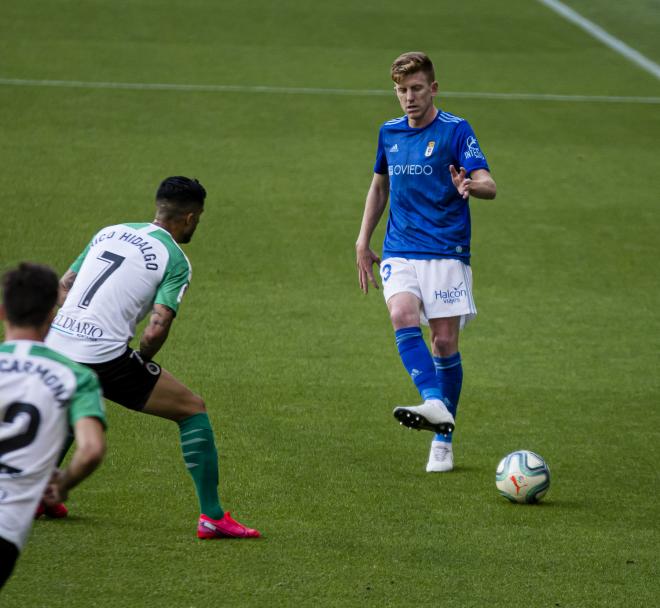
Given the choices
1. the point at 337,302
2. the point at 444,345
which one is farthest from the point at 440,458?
the point at 337,302

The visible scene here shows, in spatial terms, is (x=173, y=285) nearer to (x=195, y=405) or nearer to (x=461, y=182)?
(x=195, y=405)

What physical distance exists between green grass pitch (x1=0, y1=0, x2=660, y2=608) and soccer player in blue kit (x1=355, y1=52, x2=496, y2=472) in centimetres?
92

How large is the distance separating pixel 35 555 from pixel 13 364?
2.22 metres

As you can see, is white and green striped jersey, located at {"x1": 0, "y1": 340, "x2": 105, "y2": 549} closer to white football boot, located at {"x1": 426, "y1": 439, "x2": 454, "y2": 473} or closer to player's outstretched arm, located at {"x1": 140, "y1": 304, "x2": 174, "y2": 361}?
player's outstretched arm, located at {"x1": 140, "y1": 304, "x2": 174, "y2": 361}

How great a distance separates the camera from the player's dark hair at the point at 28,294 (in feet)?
12.8

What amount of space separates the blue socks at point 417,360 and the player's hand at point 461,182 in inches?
33.7

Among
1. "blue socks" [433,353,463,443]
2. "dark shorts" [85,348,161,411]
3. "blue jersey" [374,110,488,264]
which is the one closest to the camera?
"dark shorts" [85,348,161,411]

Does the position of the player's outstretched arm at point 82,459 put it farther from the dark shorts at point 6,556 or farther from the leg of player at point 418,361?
the leg of player at point 418,361

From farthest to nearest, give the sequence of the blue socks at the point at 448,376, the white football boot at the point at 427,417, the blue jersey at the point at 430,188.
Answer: the blue socks at the point at 448,376 → the blue jersey at the point at 430,188 → the white football boot at the point at 427,417

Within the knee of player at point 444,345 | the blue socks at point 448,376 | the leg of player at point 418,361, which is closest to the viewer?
the leg of player at point 418,361

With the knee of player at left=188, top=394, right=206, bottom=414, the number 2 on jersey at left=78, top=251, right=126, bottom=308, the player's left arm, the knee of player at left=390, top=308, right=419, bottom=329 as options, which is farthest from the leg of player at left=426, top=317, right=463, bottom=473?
the number 2 on jersey at left=78, top=251, right=126, bottom=308

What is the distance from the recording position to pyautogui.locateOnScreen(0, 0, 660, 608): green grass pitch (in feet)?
19.5

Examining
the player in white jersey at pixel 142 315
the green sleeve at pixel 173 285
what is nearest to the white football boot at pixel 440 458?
the player in white jersey at pixel 142 315

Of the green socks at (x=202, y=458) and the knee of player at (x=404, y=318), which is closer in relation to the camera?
the green socks at (x=202, y=458)
